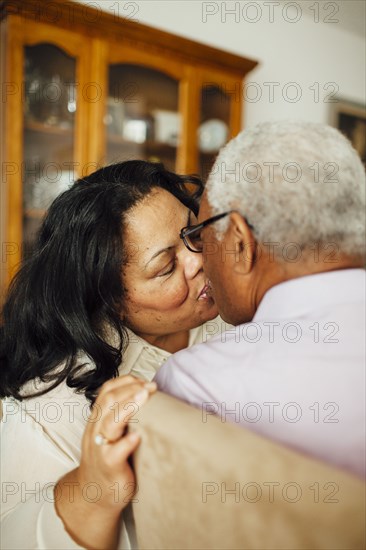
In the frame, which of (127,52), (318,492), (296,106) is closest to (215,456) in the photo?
(318,492)

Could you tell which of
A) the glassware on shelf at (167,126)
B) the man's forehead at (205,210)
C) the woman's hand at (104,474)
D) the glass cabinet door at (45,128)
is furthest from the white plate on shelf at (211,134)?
the woman's hand at (104,474)

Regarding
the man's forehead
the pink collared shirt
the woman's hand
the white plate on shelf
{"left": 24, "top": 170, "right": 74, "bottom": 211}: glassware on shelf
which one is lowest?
the woman's hand

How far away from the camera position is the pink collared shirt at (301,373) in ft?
2.13

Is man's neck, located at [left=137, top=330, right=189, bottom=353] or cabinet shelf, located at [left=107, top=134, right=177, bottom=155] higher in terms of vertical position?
cabinet shelf, located at [left=107, top=134, right=177, bottom=155]

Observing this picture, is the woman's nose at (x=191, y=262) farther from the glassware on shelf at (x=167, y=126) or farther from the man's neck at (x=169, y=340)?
the glassware on shelf at (x=167, y=126)

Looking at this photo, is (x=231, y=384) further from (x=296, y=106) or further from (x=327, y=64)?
(x=327, y=64)

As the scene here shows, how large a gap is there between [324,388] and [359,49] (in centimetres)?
414

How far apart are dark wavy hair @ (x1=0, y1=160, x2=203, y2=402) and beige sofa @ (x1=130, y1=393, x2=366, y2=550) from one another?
1.55 feet

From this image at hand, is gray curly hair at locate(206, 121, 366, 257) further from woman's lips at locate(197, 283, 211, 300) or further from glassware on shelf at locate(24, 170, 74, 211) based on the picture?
glassware on shelf at locate(24, 170, 74, 211)

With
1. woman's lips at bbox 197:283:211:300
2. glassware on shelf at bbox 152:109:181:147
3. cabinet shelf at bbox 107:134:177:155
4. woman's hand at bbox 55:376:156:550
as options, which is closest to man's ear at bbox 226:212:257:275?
woman's hand at bbox 55:376:156:550

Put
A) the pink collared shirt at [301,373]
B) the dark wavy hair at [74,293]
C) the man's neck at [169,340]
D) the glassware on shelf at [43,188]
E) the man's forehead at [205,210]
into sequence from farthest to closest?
the glassware on shelf at [43,188] → the man's neck at [169,340] → the dark wavy hair at [74,293] → the man's forehead at [205,210] → the pink collared shirt at [301,373]

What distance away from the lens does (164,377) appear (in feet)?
2.45

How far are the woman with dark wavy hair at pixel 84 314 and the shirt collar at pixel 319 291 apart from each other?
1.54ft

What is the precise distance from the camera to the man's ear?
2.42 feet
